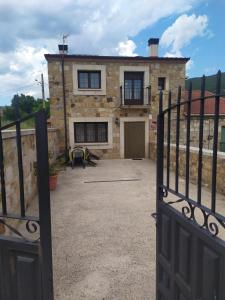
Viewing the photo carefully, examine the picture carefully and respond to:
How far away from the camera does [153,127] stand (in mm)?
12875

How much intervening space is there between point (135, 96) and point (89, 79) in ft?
8.56

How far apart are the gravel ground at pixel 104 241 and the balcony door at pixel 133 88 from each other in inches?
251

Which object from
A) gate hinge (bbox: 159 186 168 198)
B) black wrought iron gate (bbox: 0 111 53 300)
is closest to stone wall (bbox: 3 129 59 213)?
black wrought iron gate (bbox: 0 111 53 300)

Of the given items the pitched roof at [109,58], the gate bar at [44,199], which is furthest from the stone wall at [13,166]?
the pitched roof at [109,58]

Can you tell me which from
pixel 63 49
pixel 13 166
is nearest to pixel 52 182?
pixel 13 166

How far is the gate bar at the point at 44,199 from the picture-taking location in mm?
1725

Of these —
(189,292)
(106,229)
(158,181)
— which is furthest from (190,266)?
(106,229)

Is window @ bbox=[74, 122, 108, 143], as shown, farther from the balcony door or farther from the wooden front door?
the balcony door

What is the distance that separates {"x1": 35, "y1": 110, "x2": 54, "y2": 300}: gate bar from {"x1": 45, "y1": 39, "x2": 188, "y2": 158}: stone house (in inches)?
422

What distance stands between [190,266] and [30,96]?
31.5 meters

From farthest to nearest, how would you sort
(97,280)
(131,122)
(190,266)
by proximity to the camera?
(131,122) → (97,280) → (190,266)

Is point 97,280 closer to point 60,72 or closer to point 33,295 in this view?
point 33,295

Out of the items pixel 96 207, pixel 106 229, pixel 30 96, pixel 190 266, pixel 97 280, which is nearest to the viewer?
Result: pixel 190 266

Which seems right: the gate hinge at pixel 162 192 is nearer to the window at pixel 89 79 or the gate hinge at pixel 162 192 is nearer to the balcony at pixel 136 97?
the balcony at pixel 136 97
